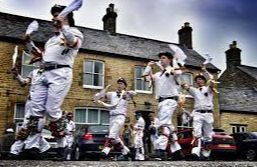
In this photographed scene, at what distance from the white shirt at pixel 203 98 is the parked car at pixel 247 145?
1059cm

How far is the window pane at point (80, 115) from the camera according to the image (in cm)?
2122

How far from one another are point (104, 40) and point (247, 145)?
10.6 metres

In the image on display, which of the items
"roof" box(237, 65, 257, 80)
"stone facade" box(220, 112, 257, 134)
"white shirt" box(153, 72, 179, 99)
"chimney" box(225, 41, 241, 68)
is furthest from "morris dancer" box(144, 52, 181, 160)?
"chimney" box(225, 41, 241, 68)

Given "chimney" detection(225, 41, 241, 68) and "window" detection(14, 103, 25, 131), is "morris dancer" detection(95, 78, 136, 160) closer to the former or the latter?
"window" detection(14, 103, 25, 131)

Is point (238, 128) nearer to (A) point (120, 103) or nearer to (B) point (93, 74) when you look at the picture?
(B) point (93, 74)

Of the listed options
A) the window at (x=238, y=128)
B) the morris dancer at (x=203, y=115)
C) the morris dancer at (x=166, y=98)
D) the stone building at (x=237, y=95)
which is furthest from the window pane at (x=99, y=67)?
the morris dancer at (x=166, y=98)

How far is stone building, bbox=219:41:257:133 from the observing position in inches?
1066

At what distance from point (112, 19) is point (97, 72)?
5.49 metres

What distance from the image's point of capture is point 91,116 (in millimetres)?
21625

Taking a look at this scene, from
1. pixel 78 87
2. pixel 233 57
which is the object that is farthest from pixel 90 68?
pixel 233 57

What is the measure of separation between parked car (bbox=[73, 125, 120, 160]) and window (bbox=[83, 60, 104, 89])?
7297 millimetres

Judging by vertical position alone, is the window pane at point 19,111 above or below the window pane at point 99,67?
below

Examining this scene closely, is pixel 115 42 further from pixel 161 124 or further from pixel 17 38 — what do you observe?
pixel 161 124

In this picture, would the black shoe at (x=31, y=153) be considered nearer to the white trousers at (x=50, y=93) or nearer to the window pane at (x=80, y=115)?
the white trousers at (x=50, y=93)
